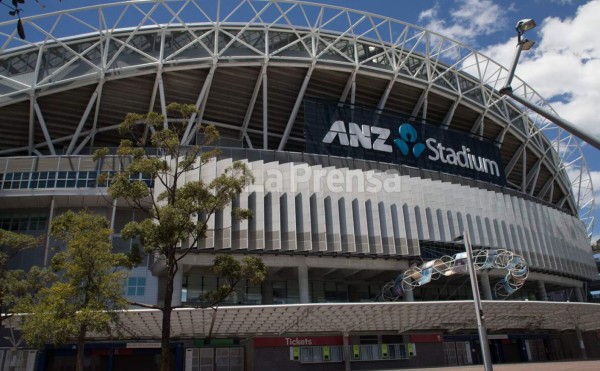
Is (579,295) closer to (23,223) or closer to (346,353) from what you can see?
(346,353)

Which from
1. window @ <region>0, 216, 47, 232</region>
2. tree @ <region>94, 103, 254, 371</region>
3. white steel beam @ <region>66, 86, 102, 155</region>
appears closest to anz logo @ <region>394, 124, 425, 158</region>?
white steel beam @ <region>66, 86, 102, 155</region>

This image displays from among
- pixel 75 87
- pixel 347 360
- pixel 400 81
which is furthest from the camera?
pixel 400 81

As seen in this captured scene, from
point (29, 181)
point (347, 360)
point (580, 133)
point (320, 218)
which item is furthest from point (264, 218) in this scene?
point (580, 133)

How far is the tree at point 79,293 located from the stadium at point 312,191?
32.2ft

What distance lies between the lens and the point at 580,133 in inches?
410

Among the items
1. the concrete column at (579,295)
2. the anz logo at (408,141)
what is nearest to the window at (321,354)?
the anz logo at (408,141)

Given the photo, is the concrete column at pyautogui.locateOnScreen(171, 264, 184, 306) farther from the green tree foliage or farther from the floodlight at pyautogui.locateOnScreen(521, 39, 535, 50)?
the floodlight at pyautogui.locateOnScreen(521, 39, 535, 50)

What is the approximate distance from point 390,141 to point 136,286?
30.7m

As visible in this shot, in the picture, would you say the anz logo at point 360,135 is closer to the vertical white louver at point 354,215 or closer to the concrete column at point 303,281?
the vertical white louver at point 354,215

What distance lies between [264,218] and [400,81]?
2592cm

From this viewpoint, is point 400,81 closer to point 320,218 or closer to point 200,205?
point 320,218

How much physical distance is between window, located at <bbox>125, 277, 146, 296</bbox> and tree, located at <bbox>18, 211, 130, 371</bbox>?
1861 cm

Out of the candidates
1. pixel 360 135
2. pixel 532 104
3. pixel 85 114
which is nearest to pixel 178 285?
pixel 85 114

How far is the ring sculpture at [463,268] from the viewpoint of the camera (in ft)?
129
